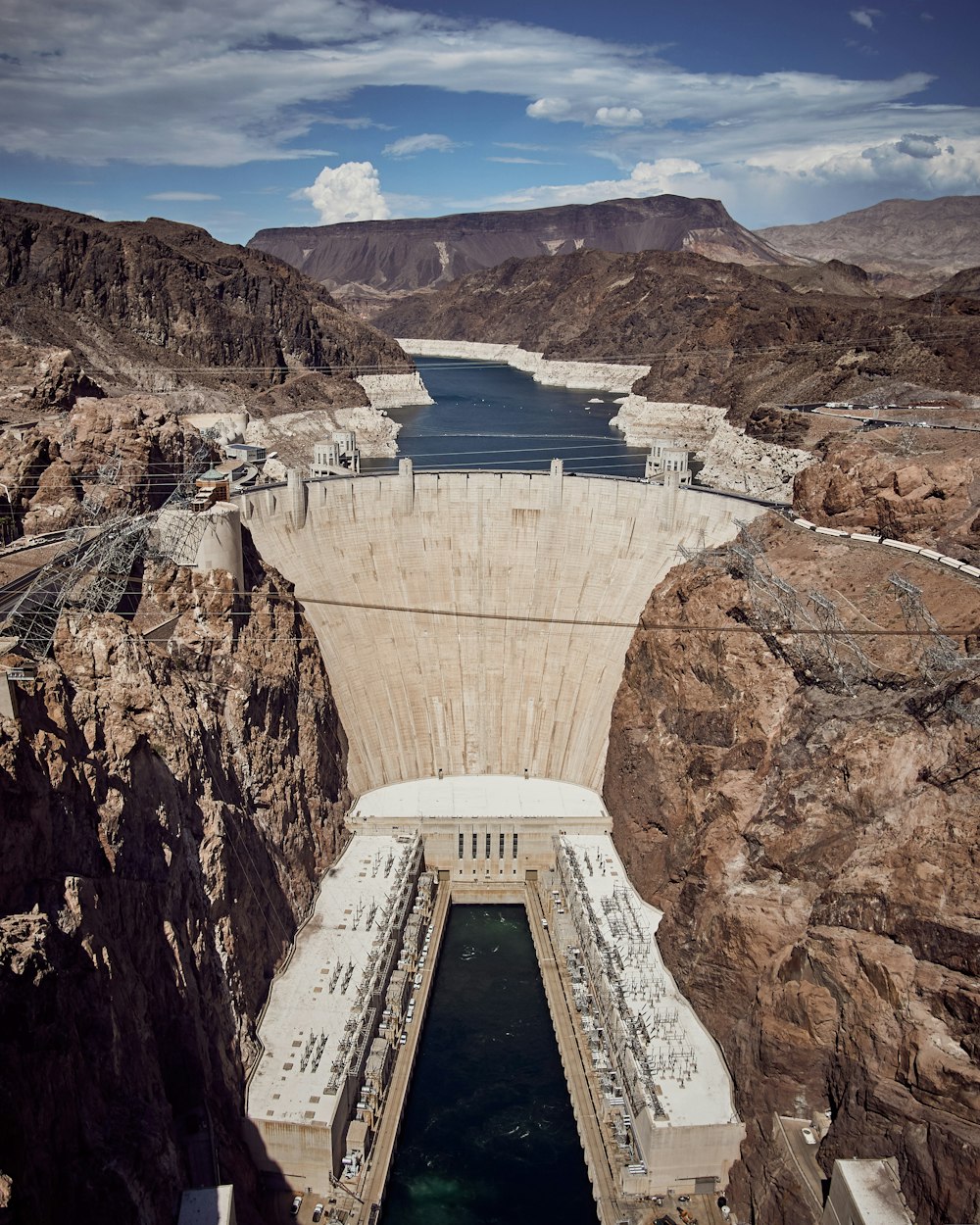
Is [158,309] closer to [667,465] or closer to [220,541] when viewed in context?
[667,465]

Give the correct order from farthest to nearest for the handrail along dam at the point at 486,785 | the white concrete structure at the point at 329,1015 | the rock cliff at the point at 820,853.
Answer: the handrail along dam at the point at 486,785
the white concrete structure at the point at 329,1015
the rock cliff at the point at 820,853

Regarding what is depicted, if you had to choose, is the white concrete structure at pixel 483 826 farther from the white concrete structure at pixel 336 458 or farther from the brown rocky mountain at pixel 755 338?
the brown rocky mountain at pixel 755 338

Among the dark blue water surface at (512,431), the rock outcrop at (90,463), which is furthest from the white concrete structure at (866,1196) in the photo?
the dark blue water surface at (512,431)

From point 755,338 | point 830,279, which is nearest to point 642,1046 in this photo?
point 755,338

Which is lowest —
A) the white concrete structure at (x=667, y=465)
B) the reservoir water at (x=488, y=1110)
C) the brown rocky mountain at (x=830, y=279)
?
the reservoir water at (x=488, y=1110)

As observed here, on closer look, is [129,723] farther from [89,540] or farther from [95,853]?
[89,540]

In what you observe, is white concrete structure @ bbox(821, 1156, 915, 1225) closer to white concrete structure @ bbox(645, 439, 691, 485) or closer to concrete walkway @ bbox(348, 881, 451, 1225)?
concrete walkway @ bbox(348, 881, 451, 1225)

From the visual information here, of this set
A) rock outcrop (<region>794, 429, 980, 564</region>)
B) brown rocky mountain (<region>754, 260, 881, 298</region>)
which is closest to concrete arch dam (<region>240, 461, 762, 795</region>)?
rock outcrop (<region>794, 429, 980, 564</region>)

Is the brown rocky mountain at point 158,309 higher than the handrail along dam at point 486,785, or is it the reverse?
the brown rocky mountain at point 158,309
